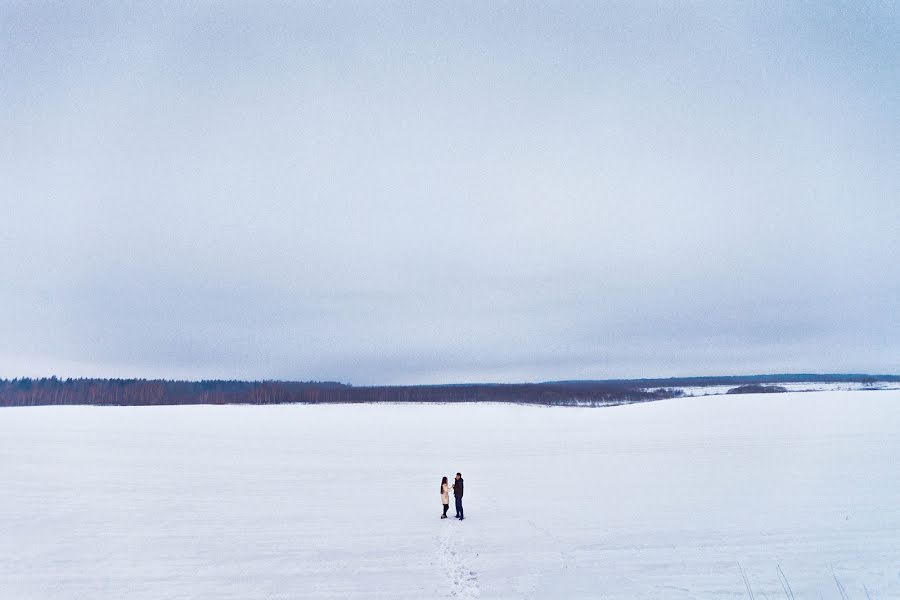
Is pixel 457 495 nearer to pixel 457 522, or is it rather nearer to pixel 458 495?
pixel 458 495

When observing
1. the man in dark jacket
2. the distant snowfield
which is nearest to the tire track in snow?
the distant snowfield

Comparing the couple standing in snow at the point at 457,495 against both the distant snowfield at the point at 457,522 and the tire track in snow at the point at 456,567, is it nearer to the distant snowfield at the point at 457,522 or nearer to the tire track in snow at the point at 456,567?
the distant snowfield at the point at 457,522

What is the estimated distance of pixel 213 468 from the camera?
26.3 meters

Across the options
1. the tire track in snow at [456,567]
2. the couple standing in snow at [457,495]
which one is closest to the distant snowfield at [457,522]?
the tire track in snow at [456,567]

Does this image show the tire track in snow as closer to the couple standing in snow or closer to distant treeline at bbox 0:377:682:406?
the couple standing in snow

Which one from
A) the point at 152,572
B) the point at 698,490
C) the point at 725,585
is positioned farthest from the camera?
the point at 698,490

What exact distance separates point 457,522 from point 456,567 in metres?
4.65

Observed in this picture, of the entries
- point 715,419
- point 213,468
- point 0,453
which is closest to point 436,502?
point 213,468

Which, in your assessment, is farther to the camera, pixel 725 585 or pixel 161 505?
pixel 161 505

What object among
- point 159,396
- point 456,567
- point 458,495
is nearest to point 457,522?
point 458,495

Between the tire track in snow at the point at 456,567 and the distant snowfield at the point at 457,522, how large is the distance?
0.19 feet

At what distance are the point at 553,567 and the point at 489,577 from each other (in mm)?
1400

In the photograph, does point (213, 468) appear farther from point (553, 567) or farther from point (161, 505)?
point (553, 567)

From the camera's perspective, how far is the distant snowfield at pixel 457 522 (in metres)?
9.71
